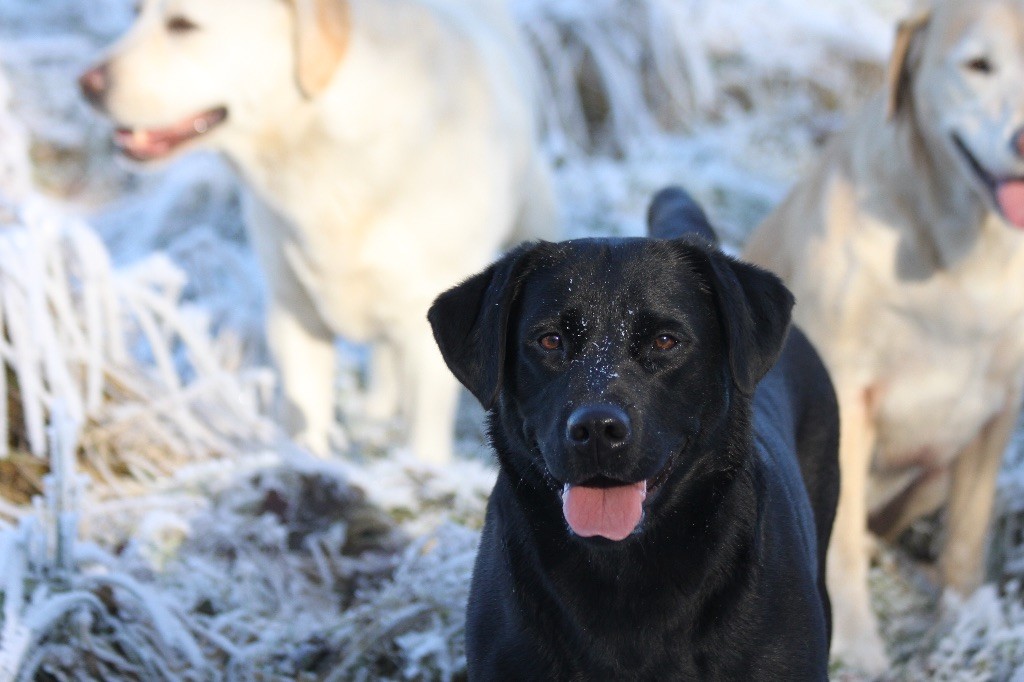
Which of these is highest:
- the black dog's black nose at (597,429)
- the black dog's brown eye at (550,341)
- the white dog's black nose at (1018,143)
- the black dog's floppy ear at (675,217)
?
the white dog's black nose at (1018,143)

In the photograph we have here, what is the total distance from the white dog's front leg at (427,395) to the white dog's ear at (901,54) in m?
1.79

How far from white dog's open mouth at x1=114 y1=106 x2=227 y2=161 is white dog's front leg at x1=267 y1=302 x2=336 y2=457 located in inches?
31.2

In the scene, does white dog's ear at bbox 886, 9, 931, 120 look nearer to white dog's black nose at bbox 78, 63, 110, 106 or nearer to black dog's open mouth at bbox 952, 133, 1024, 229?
black dog's open mouth at bbox 952, 133, 1024, 229

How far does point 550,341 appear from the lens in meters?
2.57

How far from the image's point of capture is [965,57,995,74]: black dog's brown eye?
3729 millimetres

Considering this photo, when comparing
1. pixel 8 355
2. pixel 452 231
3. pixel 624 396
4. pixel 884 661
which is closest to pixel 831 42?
pixel 452 231

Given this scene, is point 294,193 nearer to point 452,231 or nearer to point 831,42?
point 452,231

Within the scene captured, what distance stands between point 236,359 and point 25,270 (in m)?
1.55

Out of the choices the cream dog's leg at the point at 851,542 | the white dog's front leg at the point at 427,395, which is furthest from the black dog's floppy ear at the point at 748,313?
the white dog's front leg at the point at 427,395

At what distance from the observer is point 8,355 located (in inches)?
155

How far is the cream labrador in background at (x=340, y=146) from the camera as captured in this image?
4.33m

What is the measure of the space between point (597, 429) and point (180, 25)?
2.60m

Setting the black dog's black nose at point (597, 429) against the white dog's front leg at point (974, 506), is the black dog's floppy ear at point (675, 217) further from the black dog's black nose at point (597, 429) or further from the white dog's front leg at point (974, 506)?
the white dog's front leg at point (974, 506)

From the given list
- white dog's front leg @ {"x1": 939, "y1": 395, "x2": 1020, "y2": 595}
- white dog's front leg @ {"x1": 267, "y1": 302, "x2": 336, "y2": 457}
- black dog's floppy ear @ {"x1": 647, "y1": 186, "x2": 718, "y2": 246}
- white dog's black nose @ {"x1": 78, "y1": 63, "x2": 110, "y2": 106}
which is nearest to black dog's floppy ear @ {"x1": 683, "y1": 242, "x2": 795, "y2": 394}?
black dog's floppy ear @ {"x1": 647, "y1": 186, "x2": 718, "y2": 246}
